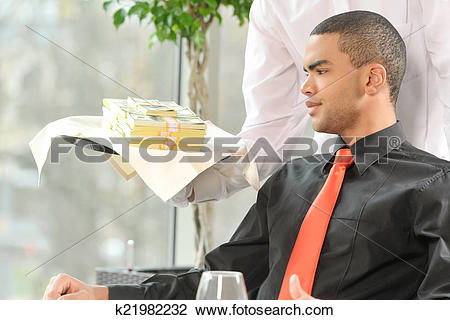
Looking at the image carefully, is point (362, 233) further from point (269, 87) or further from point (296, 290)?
point (269, 87)

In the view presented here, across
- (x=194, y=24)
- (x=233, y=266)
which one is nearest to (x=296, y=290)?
(x=233, y=266)

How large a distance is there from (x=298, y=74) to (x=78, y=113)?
1674 millimetres

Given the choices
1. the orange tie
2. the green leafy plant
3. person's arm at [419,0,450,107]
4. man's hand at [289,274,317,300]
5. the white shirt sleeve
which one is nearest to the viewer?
man's hand at [289,274,317,300]

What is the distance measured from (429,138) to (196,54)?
1.75 meters

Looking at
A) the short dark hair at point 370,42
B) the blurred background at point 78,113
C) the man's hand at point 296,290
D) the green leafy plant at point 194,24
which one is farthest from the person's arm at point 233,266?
the blurred background at point 78,113

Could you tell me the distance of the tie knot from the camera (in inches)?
59.2

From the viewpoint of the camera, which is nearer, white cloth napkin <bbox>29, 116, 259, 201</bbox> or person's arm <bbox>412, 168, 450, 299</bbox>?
person's arm <bbox>412, 168, 450, 299</bbox>

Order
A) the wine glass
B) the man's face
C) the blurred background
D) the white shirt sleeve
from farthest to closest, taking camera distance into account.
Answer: the blurred background → the white shirt sleeve → the man's face → the wine glass

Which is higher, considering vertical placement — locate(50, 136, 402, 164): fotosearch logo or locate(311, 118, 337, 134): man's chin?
locate(311, 118, 337, 134): man's chin

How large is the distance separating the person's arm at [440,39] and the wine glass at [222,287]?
98cm

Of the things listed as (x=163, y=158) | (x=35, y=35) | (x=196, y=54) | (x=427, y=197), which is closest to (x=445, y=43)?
(x=427, y=197)

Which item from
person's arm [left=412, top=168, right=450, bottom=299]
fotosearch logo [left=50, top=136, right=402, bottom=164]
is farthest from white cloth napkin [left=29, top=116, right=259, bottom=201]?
person's arm [left=412, top=168, right=450, bottom=299]

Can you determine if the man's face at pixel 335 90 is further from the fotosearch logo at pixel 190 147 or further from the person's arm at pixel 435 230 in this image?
the person's arm at pixel 435 230

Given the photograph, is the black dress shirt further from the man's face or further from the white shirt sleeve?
the white shirt sleeve
